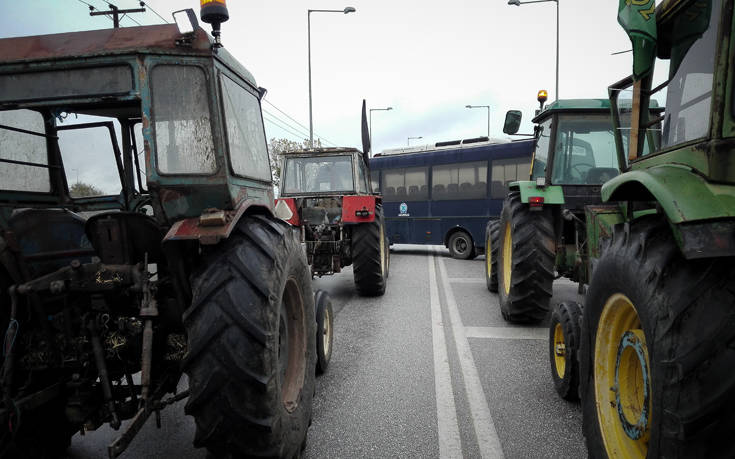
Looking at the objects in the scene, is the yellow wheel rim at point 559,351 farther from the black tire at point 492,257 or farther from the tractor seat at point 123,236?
the black tire at point 492,257

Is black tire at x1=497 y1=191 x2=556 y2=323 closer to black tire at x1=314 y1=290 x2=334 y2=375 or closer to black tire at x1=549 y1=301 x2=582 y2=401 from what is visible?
black tire at x1=549 y1=301 x2=582 y2=401

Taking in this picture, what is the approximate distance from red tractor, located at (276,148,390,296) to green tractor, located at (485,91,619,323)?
2.07 m

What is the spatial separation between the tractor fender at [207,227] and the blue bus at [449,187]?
1115 centimetres

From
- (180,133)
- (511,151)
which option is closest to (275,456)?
(180,133)

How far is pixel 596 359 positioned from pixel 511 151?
1070cm

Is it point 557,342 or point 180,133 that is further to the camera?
point 557,342

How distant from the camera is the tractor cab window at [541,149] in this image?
5899 millimetres

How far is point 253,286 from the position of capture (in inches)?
82.7

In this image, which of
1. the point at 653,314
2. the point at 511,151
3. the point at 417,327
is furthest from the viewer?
the point at 511,151

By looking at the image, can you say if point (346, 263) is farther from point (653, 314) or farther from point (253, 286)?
point (653, 314)

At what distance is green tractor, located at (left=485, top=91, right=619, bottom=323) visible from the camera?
4.99 meters

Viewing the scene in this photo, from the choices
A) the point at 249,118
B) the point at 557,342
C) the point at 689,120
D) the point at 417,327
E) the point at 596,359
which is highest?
the point at 249,118

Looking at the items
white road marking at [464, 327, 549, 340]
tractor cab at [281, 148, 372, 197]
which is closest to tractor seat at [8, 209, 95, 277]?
white road marking at [464, 327, 549, 340]

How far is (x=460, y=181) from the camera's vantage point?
1316cm
